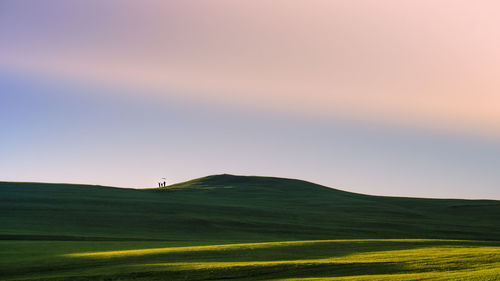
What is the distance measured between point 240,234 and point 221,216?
9477mm

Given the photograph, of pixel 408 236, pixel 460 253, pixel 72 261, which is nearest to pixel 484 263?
pixel 460 253

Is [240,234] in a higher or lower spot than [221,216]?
lower

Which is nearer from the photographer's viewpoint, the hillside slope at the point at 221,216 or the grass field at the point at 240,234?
the grass field at the point at 240,234

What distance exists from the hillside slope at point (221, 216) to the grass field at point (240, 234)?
0.36 ft

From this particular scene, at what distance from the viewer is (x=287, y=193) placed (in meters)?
91.7

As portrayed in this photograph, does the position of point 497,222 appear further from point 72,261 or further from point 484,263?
point 72,261

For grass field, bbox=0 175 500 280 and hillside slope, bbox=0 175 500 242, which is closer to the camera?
grass field, bbox=0 175 500 280

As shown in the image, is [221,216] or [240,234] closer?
[240,234]

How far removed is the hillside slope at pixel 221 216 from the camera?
1991 inches

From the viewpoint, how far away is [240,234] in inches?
2012

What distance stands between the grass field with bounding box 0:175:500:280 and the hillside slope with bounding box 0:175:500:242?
0.11m

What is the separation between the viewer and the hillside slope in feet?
166

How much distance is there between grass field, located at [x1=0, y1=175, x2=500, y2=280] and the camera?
27828 millimetres

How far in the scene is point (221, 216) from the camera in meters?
60.4
